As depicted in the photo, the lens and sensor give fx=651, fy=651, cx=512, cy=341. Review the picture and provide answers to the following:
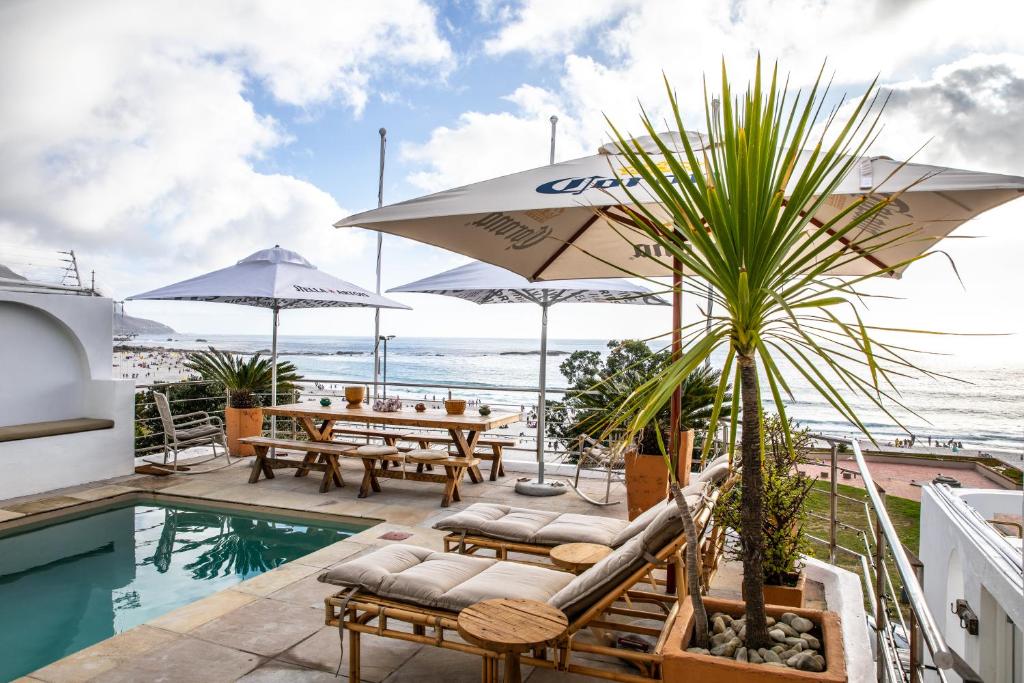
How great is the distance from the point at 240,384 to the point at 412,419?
13.5 ft

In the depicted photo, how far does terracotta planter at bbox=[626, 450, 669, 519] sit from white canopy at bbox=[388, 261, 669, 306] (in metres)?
1.96

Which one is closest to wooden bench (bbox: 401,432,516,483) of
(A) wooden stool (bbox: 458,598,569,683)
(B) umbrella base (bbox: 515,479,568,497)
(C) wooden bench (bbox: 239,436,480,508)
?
(C) wooden bench (bbox: 239,436,480,508)

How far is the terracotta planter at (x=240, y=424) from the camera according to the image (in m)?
8.64

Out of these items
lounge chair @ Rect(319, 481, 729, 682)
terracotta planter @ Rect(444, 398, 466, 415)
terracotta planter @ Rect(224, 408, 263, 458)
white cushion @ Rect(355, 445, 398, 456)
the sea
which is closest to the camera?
lounge chair @ Rect(319, 481, 729, 682)

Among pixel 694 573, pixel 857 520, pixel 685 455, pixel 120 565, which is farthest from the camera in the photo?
pixel 857 520

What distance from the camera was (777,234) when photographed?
5.57 feet

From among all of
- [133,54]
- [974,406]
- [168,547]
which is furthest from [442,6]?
[974,406]

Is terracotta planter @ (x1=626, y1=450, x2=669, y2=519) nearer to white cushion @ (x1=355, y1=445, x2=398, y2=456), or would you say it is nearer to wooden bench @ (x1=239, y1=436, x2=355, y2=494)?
white cushion @ (x1=355, y1=445, x2=398, y2=456)

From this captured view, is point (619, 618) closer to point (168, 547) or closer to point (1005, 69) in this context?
point (168, 547)

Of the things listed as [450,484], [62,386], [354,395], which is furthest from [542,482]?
[62,386]

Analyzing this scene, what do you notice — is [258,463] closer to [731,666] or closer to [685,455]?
[685,455]

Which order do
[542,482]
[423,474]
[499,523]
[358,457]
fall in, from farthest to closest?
[542,482]
[423,474]
[358,457]
[499,523]

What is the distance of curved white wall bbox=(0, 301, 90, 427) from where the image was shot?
7.00m

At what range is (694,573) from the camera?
202 centimetres
